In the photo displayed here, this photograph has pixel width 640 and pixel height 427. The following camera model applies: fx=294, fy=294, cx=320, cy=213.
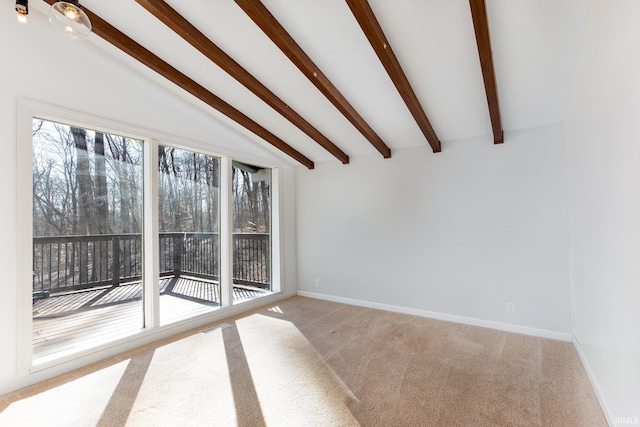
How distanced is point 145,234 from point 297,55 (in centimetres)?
241

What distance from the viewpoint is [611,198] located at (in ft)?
5.44

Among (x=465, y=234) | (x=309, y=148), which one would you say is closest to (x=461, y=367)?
(x=465, y=234)

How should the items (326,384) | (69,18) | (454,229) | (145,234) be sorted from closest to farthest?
(69,18) → (326,384) → (145,234) → (454,229)

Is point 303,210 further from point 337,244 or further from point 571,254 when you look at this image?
point 571,254

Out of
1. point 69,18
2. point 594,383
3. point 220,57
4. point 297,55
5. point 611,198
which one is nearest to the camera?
point 69,18

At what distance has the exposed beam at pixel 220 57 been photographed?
7.11ft

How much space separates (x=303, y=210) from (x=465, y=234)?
8.30 ft

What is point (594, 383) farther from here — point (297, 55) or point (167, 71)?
point (167, 71)

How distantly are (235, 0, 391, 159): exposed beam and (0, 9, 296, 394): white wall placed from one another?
1709 millimetres

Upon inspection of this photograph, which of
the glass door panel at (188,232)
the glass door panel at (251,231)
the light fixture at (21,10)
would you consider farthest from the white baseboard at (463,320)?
the light fixture at (21,10)

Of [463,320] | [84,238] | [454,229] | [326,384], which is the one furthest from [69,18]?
[463,320]

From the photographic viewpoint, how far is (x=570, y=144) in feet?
9.08

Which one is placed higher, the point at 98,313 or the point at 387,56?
the point at 387,56

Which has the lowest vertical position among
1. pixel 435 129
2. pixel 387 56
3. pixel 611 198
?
pixel 611 198
